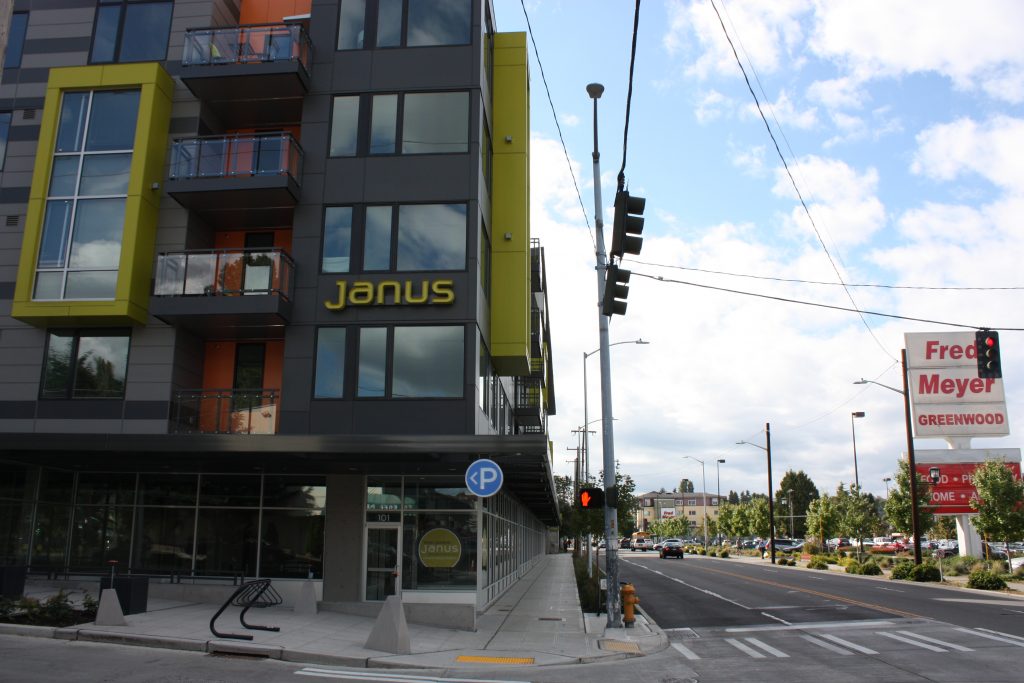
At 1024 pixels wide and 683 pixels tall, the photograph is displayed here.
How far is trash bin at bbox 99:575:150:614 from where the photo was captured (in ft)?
48.4

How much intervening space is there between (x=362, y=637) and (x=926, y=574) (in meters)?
27.8

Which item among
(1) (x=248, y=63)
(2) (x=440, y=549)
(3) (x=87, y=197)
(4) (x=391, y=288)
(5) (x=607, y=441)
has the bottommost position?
(2) (x=440, y=549)

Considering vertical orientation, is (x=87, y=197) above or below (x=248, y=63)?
below

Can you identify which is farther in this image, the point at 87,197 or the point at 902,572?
the point at 902,572

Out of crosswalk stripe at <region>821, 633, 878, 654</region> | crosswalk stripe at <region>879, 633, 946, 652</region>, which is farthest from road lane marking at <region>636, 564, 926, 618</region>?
crosswalk stripe at <region>821, 633, 878, 654</region>

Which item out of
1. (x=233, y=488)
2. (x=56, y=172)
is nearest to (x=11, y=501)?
(x=233, y=488)

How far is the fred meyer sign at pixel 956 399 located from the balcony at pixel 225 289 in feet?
146

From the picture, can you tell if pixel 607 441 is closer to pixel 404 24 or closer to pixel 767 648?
pixel 767 648

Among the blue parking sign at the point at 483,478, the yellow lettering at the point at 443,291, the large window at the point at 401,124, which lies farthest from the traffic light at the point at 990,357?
the large window at the point at 401,124

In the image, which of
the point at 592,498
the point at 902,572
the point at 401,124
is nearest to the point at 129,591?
the point at 592,498

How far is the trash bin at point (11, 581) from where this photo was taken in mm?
14875

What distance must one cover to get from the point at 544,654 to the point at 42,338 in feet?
48.4

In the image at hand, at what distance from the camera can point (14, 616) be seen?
13.6 meters

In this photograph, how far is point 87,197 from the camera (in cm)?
1966
